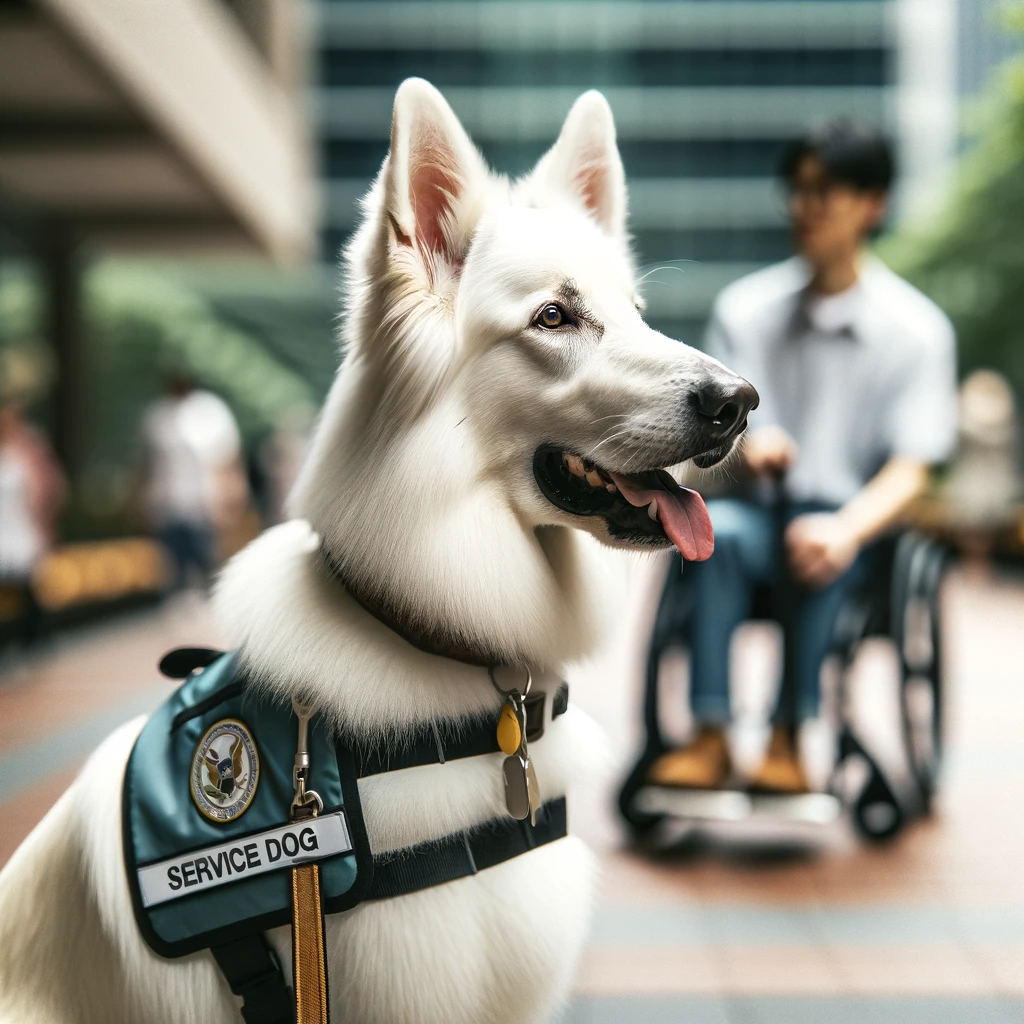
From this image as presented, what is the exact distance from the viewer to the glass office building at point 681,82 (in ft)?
177

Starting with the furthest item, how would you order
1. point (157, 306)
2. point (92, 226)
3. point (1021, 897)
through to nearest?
point (157, 306) < point (92, 226) < point (1021, 897)

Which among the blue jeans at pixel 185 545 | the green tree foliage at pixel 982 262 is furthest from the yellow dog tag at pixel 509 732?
the green tree foliage at pixel 982 262

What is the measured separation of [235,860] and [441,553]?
0.56 meters

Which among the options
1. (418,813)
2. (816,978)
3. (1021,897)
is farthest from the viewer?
(1021,897)

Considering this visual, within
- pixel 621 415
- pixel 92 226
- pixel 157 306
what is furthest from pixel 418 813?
pixel 157 306

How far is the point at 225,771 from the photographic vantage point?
169 centimetres

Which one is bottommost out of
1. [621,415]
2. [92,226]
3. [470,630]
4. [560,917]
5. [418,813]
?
[560,917]

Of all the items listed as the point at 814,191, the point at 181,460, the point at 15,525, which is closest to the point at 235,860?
the point at 814,191

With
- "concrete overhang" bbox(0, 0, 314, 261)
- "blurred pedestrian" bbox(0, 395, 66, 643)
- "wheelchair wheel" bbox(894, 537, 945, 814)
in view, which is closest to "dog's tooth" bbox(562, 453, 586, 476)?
"wheelchair wheel" bbox(894, 537, 945, 814)

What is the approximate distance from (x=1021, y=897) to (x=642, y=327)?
2.68 m

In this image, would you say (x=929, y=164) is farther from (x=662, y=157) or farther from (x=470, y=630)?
(x=470, y=630)

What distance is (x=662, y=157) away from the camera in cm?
5541

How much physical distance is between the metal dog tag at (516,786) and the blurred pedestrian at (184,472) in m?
9.28

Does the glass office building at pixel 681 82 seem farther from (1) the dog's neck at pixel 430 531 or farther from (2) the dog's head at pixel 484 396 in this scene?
(1) the dog's neck at pixel 430 531
